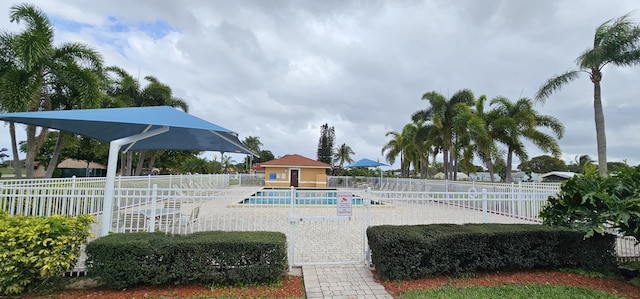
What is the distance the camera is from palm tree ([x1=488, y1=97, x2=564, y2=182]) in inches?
671

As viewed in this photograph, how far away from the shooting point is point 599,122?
12.7 m

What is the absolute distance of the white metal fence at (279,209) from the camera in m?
4.97

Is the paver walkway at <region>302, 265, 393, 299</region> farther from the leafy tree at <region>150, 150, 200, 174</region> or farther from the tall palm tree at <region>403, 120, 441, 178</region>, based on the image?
the leafy tree at <region>150, 150, 200, 174</region>

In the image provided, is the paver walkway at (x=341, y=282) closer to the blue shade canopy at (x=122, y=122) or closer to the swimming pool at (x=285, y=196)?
the swimming pool at (x=285, y=196)

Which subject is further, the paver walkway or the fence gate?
the fence gate

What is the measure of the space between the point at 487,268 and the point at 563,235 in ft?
4.50

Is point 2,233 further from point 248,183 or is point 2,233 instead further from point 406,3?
point 248,183

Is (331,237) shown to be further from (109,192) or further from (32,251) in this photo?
(32,251)

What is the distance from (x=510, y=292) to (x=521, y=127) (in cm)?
1704

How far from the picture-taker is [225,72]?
1488 cm

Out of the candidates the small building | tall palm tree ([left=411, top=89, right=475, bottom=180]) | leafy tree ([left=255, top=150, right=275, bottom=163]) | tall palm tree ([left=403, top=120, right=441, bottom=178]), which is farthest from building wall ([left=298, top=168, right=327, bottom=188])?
leafy tree ([left=255, top=150, right=275, bottom=163])

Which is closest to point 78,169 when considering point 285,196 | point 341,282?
point 285,196

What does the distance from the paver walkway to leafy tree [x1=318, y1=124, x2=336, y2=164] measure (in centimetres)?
4614

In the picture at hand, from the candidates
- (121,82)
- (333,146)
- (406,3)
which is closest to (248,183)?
(121,82)
